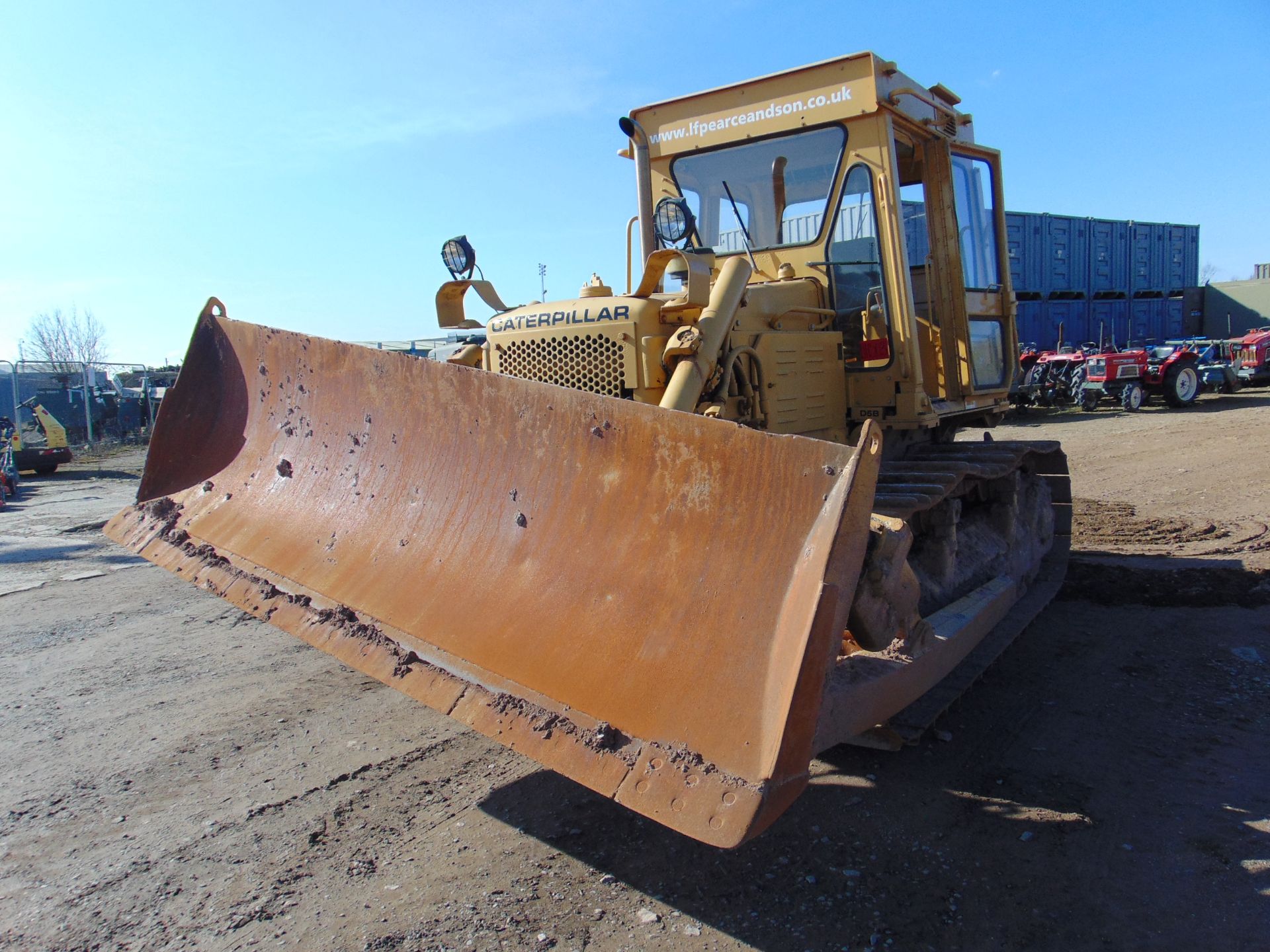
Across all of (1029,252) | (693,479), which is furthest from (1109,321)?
(693,479)

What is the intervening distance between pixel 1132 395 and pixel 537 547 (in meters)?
20.4

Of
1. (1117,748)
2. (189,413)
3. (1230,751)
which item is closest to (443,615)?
(189,413)

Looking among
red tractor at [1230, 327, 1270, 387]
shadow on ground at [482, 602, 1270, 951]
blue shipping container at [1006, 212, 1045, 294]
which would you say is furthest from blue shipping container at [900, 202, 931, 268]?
red tractor at [1230, 327, 1270, 387]

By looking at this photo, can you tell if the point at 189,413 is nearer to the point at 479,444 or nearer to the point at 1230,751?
the point at 479,444

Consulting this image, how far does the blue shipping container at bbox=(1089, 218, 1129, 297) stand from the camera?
80.5ft

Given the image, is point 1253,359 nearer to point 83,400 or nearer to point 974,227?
point 974,227

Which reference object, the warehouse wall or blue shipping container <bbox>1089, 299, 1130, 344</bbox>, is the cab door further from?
the warehouse wall

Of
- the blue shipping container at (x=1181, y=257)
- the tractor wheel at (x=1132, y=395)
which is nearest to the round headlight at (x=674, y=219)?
the tractor wheel at (x=1132, y=395)

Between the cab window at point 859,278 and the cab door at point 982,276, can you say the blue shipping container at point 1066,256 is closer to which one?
the cab door at point 982,276

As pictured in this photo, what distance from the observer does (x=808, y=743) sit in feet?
7.23

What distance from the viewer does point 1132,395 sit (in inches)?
779

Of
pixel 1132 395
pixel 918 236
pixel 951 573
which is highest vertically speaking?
pixel 918 236

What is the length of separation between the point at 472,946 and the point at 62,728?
2.82 metres

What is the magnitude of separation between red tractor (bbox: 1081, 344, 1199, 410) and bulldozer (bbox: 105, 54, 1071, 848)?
15.3 meters
